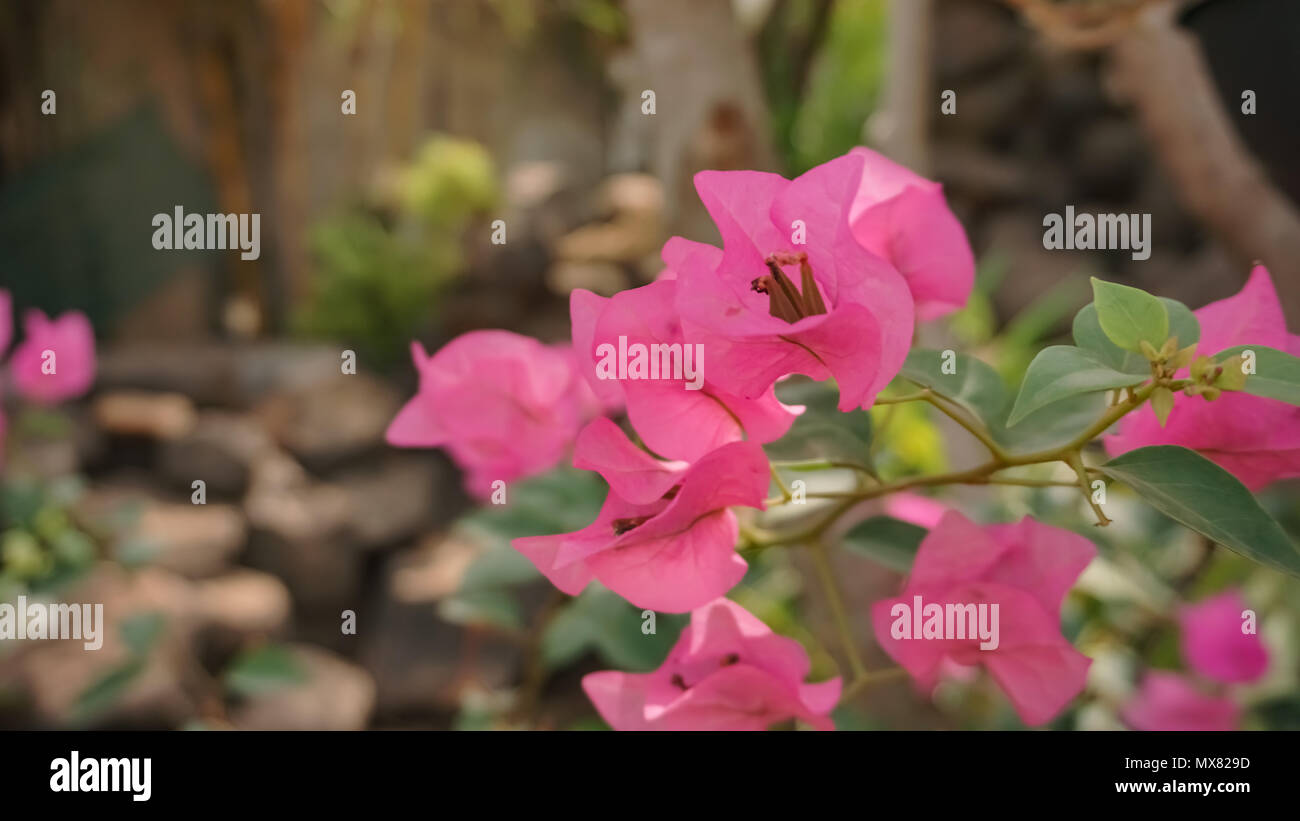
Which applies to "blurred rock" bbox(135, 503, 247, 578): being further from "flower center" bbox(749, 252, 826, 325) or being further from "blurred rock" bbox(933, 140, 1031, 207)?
"blurred rock" bbox(933, 140, 1031, 207)

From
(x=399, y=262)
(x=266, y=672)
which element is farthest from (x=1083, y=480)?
(x=399, y=262)

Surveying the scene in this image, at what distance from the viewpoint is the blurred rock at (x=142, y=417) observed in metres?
2.56

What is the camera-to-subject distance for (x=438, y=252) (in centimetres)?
352

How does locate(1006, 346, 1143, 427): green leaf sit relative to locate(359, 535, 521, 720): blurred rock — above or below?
above

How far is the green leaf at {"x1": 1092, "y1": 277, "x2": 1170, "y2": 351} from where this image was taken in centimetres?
24

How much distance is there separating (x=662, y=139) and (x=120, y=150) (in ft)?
11.5

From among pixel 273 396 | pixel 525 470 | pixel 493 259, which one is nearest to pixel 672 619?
pixel 525 470

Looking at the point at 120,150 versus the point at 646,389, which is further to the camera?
the point at 120,150

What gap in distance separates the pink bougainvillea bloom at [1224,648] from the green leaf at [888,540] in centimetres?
53

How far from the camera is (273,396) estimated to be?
2758 mm

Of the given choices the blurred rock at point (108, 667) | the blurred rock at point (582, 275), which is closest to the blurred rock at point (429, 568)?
the blurred rock at point (108, 667)

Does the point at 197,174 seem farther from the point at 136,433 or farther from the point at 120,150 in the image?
the point at 136,433

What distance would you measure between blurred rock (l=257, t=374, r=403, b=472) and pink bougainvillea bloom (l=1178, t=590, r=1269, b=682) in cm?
230

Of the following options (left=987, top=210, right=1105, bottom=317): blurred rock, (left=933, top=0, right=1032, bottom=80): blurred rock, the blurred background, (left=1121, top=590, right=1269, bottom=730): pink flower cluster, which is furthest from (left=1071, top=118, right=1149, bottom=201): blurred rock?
(left=1121, top=590, right=1269, bottom=730): pink flower cluster
